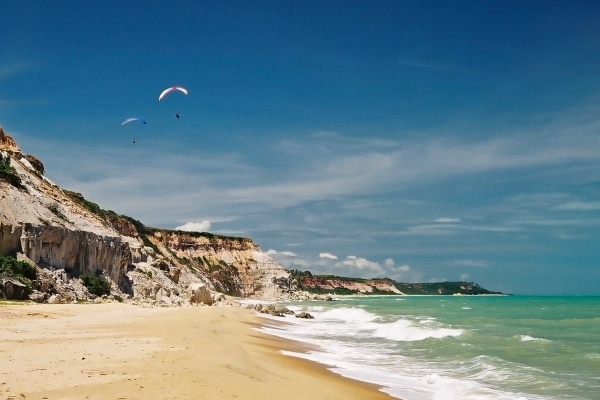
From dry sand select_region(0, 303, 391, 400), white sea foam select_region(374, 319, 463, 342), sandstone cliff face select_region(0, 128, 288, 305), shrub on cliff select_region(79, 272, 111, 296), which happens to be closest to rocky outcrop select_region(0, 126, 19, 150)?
sandstone cliff face select_region(0, 128, 288, 305)

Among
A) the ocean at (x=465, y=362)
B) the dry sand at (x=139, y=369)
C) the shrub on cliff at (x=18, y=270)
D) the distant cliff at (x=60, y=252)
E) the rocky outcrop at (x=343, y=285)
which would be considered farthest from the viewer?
the rocky outcrop at (x=343, y=285)

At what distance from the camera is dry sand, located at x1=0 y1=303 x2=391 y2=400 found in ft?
22.9

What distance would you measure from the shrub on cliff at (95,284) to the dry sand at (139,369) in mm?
17156

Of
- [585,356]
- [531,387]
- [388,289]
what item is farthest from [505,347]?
[388,289]

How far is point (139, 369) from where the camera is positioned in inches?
329

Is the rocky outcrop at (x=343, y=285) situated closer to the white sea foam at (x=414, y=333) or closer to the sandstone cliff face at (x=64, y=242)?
the sandstone cliff face at (x=64, y=242)

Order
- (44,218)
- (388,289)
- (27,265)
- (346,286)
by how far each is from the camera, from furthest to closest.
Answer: (388,289) → (346,286) → (44,218) → (27,265)

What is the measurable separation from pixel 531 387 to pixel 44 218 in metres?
27.9

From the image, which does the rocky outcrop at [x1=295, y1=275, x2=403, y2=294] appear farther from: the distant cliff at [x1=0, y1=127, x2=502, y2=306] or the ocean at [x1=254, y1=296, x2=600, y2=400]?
the ocean at [x1=254, y1=296, x2=600, y2=400]

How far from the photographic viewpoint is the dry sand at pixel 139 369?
696cm

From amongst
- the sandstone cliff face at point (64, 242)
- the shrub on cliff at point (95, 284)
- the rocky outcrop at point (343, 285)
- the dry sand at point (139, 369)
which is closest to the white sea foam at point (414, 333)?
the dry sand at point (139, 369)

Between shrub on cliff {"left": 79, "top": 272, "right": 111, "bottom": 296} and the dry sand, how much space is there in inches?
675

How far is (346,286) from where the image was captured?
181250 millimetres

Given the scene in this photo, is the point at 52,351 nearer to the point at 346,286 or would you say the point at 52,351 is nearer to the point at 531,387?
the point at 531,387
